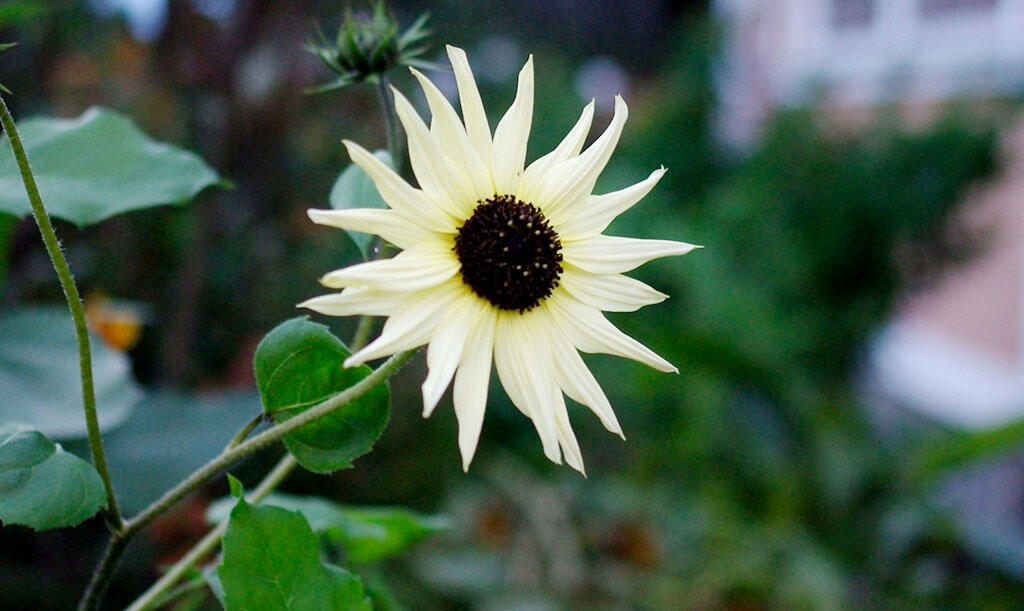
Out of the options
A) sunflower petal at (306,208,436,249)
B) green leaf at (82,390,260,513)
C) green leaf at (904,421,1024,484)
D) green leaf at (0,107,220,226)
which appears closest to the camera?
sunflower petal at (306,208,436,249)

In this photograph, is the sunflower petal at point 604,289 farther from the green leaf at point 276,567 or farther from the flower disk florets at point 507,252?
the green leaf at point 276,567

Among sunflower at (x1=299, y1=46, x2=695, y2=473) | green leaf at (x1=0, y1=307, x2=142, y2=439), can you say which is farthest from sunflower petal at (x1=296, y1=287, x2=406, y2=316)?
green leaf at (x1=0, y1=307, x2=142, y2=439)

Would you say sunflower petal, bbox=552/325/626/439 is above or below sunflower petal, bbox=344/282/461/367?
above

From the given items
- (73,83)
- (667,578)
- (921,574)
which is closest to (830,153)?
(921,574)

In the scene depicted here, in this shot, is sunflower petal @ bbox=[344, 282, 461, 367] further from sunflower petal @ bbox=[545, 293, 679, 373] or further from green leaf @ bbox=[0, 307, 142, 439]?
green leaf @ bbox=[0, 307, 142, 439]

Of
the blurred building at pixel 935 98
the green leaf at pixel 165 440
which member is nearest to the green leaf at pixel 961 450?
the blurred building at pixel 935 98

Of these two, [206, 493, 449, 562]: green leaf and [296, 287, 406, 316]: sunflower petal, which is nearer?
[296, 287, 406, 316]: sunflower petal

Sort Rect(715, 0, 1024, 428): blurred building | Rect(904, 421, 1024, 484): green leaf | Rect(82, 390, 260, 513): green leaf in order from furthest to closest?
Rect(715, 0, 1024, 428): blurred building, Rect(904, 421, 1024, 484): green leaf, Rect(82, 390, 260, 513): green leaf

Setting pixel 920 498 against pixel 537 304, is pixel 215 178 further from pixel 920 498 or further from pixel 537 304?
pixel 920 498
